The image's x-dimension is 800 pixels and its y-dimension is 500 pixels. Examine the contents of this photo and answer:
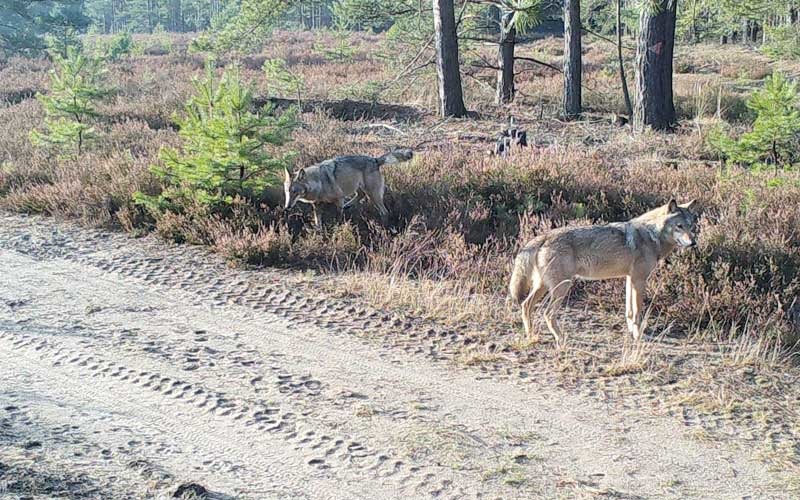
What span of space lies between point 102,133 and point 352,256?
9952 millimetres

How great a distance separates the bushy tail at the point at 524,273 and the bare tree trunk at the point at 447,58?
43.3 feet

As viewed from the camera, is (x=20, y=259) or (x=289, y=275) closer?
(x=289, y=275)

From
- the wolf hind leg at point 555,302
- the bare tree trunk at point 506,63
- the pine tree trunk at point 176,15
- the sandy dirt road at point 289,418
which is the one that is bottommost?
the sandy dirt road at point 289,418

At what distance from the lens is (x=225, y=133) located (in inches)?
424

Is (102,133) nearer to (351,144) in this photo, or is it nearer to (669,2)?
(351,144)

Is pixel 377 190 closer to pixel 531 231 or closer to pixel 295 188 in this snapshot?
pixel 295 188

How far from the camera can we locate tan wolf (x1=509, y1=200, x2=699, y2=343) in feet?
24.2

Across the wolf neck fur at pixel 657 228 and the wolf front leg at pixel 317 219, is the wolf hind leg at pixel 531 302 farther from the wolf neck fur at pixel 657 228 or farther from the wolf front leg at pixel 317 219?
the wolf front leg at pixel 317 219

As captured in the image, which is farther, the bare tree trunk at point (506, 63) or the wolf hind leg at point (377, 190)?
the bare tree trunk at point (506, 63)

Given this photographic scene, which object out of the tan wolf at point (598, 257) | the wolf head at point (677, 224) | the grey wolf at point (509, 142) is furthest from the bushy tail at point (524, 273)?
the grey wolf at point (509, 142)

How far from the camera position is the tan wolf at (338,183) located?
36.0 ft

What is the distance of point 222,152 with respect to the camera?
10883mm

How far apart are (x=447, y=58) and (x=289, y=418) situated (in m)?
15.6

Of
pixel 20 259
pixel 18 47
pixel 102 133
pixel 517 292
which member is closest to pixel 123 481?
pixel 517 292
